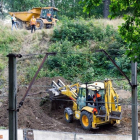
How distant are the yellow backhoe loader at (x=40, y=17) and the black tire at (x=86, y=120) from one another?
1595cm

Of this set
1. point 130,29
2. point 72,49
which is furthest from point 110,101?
point 72,49

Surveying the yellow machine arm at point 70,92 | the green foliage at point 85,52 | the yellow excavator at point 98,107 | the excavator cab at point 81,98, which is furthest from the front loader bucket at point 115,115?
the green foliage at point 85,52

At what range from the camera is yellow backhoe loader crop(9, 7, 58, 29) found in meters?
25.1

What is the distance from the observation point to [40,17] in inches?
1017

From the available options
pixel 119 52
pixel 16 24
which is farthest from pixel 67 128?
pixel 16 24

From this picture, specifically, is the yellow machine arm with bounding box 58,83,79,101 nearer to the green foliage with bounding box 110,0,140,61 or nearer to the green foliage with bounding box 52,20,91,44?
the green foliage with bounding box 110,0,140,61

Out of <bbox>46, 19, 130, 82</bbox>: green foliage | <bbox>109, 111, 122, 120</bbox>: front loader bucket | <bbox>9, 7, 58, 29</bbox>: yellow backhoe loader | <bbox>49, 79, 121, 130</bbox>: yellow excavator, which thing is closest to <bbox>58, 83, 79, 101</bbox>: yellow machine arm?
<bbox>49, 79, 121, 130</bbox>: yellow excavator

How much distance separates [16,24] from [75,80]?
12556mm

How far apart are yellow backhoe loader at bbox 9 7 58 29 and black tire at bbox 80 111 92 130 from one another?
15.9 metres

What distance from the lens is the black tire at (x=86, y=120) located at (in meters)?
10.6

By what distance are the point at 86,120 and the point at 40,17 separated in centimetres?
1759

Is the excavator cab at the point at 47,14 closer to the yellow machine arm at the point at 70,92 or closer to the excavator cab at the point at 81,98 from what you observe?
the yellow machine arm at the point at 70,92

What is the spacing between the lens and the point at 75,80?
17188 millimetres

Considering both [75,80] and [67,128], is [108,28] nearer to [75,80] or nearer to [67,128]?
[75,80]
